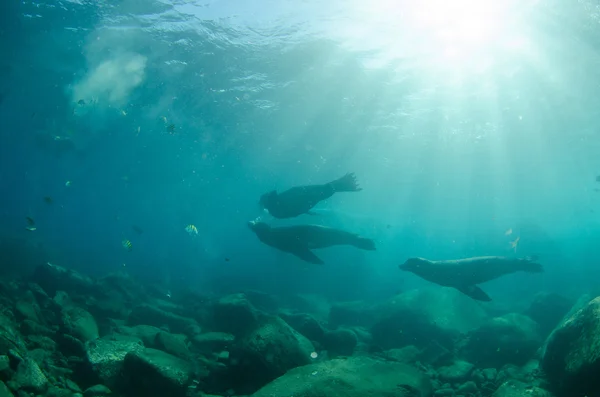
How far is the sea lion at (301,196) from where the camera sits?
36.3 feet

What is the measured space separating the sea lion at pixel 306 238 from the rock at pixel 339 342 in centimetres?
315

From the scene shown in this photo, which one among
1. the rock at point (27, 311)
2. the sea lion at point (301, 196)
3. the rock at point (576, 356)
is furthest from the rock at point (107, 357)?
the rock at point (576, 356)

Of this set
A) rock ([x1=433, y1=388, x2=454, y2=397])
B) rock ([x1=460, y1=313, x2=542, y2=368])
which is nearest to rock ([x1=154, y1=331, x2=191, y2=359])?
rock ([x1=433, y1=388, x2=454, y2=397])

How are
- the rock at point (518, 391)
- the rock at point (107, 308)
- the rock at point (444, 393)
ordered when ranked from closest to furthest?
the rock at point (518, 391)
the rock at point (444, 393)
the rock at point (107, 308)

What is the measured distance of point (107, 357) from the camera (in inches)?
251

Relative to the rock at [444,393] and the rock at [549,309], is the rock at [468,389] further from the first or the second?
the rock at [549,309]

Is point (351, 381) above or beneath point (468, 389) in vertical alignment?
above

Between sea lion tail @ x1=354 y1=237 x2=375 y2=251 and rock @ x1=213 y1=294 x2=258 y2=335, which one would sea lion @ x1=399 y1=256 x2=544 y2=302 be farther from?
rock @ x1=213 y1=294 x2=258 y2=335

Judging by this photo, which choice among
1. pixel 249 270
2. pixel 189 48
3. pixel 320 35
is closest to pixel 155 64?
pixel 189 48

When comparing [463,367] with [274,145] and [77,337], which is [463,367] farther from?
[274,145]

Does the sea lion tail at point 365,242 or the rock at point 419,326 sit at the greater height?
the sea lion tail at point 365,242

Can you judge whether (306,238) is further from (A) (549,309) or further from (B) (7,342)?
(A) (549,309)

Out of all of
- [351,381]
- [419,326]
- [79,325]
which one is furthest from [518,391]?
[79,325]

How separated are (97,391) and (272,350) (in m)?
2.99
